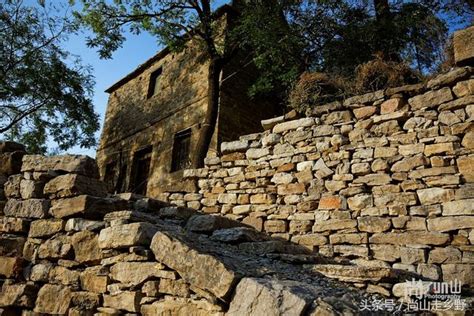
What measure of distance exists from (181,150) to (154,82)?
3463 mm

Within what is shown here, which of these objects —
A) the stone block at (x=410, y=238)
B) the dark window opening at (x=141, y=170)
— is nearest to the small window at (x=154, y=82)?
the dark window opening at (x=141, y=170)

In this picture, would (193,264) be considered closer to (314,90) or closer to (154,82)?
(314,90)

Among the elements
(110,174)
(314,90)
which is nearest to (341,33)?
(314,90)

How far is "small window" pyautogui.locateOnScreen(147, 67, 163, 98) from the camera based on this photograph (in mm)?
10839

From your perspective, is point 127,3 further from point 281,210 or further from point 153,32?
point 281,210

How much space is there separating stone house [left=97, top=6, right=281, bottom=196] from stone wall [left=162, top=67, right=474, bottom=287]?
332 centimetres

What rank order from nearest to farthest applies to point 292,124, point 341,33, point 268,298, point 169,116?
point 268,298 → point 292,124 → point 341,33 → point 169,116

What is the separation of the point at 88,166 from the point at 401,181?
317 centimetres

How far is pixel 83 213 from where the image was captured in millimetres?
2779

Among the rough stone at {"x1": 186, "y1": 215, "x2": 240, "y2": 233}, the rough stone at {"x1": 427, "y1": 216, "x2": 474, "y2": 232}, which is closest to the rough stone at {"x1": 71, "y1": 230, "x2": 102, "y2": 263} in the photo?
the rough stone at {"x1": 186, "y1": 215, "x2": 240, "y2": 233}

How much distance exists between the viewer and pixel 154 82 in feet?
36.2

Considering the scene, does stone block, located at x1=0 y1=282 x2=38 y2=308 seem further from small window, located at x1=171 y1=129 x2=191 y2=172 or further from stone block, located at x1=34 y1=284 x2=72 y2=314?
small window, located at x1=171 y1=129 x2=191 y2=172

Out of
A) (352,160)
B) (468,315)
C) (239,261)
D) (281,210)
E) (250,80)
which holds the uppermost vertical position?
(250,80)

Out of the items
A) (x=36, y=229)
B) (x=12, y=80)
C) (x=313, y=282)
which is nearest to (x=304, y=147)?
(x=313, y=282)
